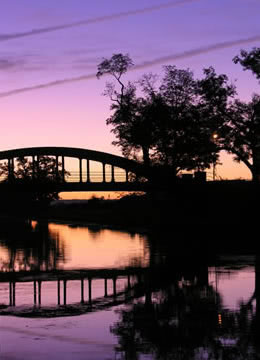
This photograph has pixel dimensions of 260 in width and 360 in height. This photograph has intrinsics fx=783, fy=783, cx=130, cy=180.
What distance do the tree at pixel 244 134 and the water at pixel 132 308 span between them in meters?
38.2

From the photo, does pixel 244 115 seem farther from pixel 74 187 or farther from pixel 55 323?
pixel 55 323

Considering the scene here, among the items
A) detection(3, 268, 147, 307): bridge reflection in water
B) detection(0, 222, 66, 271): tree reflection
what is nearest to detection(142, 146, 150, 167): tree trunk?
detection(0, 222, 66, 271): tree reflection

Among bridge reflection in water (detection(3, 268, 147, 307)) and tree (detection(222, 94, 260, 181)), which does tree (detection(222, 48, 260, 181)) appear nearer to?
tree (detection(222, 94, 260, 181))

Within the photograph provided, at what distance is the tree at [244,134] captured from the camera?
63469mm

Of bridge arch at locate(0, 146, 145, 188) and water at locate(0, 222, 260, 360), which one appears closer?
water at locate(0, 222, 260, 360)

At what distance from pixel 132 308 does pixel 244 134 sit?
168 ft

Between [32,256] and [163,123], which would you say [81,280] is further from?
[163,123]

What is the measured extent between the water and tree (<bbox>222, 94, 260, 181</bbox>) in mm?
38194

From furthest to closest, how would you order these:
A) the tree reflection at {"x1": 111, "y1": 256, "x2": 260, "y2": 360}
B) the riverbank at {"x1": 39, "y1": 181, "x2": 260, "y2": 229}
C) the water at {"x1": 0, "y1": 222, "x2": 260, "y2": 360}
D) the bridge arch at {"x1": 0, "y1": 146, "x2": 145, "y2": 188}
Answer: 1. the bridge arch at {"x1": 0, "y1": 146, "x2": 145, "y2": 188}
2. the riverbank at {"x1": 39, "y1": 181, "x2": 260, "y2": 229}
3. the water at {"x1": 0, "y1": 222, "x2": 260, "y2": 360}
4. the tree reflection at {"x1": 111, "y1": 256, "x2": 260, "y2": 360}

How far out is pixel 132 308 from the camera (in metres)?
13.8

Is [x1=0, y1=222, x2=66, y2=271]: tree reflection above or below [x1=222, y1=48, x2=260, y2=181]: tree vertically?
below

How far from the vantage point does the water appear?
9945 millimetres

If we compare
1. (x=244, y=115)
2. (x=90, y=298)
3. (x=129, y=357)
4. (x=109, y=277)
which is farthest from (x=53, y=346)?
(x=244, y=115)

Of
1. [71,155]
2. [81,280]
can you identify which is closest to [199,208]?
[71,155]
